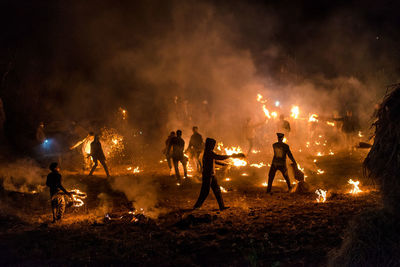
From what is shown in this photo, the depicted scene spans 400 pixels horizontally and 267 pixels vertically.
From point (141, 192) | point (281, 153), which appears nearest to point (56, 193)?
point (141, 192)

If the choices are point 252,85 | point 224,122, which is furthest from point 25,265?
point 252,85

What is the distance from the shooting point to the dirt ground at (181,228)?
455 centimetres

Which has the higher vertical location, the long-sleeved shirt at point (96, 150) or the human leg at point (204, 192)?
the long-sleeved shirt at point (96, 150)

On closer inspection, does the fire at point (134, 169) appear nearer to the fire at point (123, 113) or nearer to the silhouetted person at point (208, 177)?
the silhouetted person at point (208, 177)

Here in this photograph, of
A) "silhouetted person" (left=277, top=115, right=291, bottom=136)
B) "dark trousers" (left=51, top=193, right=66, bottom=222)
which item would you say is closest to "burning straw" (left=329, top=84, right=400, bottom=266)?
"dark trousers" (left=51, top=193, right=66, bottom=222)

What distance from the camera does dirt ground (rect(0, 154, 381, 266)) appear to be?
4.55 m

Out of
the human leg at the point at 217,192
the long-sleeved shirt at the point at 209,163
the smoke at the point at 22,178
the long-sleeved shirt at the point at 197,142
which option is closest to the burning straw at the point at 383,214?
the human leg at the point at 217,192

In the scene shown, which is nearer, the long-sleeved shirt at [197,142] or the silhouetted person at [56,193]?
the silhouetted person at [56,193]

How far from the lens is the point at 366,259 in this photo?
3.08 metres

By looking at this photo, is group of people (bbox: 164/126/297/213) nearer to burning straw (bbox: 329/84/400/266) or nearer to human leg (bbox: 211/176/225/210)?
human leg (bbox: 211/176/225/210)

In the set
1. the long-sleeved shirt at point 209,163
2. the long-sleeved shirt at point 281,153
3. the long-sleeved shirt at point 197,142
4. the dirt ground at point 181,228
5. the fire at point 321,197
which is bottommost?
the dirt ground at point 181,228

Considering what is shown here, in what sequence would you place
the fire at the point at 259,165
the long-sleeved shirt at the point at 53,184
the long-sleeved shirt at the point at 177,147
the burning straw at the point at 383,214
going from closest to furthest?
the burning straw at the point at 383,214
the long-sleeved shirt at the point at 53,184
the long-sleeved shirt at the point at 177,147
the fire at the point at 259,165

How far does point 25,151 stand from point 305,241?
14.3 metres

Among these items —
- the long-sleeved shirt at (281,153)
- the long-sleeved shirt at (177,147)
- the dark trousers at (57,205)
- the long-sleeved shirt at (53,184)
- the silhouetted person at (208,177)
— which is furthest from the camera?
the long-sleeved shirt at (177,147)
